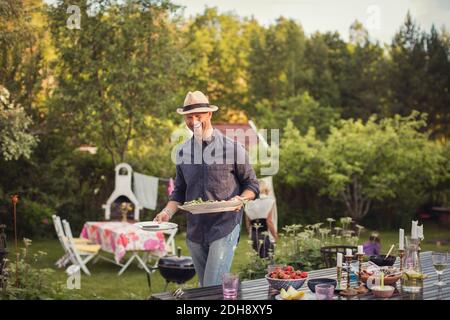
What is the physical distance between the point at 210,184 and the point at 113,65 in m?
8.32

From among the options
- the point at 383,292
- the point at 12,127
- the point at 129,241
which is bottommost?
the point at 129,241

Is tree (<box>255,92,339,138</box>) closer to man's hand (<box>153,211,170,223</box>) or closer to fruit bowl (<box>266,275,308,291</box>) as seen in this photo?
man's hand (<box>153,211,170,223</box>)

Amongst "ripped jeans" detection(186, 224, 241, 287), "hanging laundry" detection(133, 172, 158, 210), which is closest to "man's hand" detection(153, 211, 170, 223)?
"ripped jeans" detection(186, 224, 241, 287)

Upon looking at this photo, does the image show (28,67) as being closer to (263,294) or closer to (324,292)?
(263,294)

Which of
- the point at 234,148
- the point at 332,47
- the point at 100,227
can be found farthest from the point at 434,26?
the point at 234,148

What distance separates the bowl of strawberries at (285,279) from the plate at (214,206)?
0.76 m

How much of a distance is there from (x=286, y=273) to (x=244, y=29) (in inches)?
1064

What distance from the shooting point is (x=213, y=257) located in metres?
4.24

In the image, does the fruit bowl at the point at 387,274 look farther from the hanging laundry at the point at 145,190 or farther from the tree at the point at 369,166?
the tree at the point at 369,166

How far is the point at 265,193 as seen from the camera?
812 cm

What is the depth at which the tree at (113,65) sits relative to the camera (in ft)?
39.9

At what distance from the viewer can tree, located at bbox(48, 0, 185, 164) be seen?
1216cm

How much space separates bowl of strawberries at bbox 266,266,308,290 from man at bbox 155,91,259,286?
0.86 meters

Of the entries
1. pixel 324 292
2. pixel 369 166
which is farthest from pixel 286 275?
pixel 369 166
